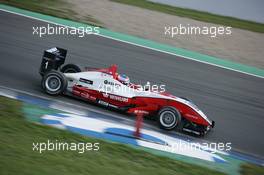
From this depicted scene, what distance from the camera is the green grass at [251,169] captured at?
850 cm

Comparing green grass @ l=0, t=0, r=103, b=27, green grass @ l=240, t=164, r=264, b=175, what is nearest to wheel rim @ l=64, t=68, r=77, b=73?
green grass @ l=240, t=164, r=264, b=175

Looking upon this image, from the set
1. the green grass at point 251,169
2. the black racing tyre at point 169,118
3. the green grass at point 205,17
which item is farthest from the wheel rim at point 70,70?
the green grass at point 205,17

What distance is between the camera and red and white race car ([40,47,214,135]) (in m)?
9.79

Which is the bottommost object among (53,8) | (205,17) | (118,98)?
(118,98)

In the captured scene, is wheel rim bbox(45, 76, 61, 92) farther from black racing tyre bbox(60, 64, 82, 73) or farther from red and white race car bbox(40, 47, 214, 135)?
black racing tyre bbox(60, 64, 82, 73)

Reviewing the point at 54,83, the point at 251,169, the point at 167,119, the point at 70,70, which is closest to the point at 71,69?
→ the point at 70,70

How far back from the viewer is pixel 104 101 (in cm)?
1011

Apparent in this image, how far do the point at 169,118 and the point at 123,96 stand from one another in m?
0.98

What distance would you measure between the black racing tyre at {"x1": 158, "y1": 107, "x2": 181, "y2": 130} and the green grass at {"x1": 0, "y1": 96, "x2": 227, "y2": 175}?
1.52 m

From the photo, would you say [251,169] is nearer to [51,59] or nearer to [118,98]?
[118,98]

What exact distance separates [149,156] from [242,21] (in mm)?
A: 10995

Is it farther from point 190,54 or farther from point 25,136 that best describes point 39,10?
point 25,136

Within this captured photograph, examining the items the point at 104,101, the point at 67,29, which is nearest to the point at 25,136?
the point at 104,101

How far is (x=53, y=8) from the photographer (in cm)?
1681
